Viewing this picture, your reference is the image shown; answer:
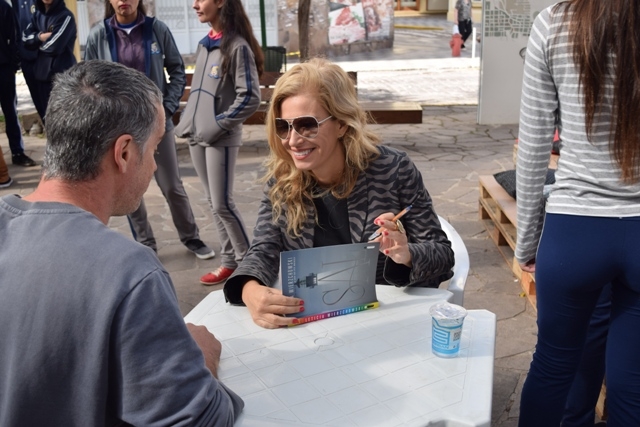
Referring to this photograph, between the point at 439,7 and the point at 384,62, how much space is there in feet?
47.8

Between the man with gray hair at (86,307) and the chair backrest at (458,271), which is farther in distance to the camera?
the chair backrest at (458,271)

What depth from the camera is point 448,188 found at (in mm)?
6324

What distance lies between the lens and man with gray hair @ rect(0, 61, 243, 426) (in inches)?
51.1

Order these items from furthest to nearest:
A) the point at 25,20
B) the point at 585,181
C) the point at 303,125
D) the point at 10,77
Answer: the point at 10,77 < the point at 25,20 < the point at 303,125 < the point at 585,181

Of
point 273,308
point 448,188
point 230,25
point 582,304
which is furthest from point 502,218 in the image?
point 273,308

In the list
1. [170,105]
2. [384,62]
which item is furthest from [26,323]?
[384,62]

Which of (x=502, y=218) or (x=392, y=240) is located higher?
(x=392, y=240)

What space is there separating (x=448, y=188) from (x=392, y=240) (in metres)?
4.25

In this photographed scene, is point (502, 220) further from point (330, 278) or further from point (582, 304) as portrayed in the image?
point (330, 278)

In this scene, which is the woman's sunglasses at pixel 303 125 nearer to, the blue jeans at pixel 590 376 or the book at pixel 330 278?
the book at pixel 330 278

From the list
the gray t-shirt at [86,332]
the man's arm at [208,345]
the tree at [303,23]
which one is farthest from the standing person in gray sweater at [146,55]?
the tree at [303,23]

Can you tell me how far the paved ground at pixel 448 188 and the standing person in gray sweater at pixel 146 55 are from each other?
1.51 feet

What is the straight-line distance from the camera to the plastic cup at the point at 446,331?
1.79 metres

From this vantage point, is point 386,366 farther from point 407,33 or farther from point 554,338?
point 407,33
